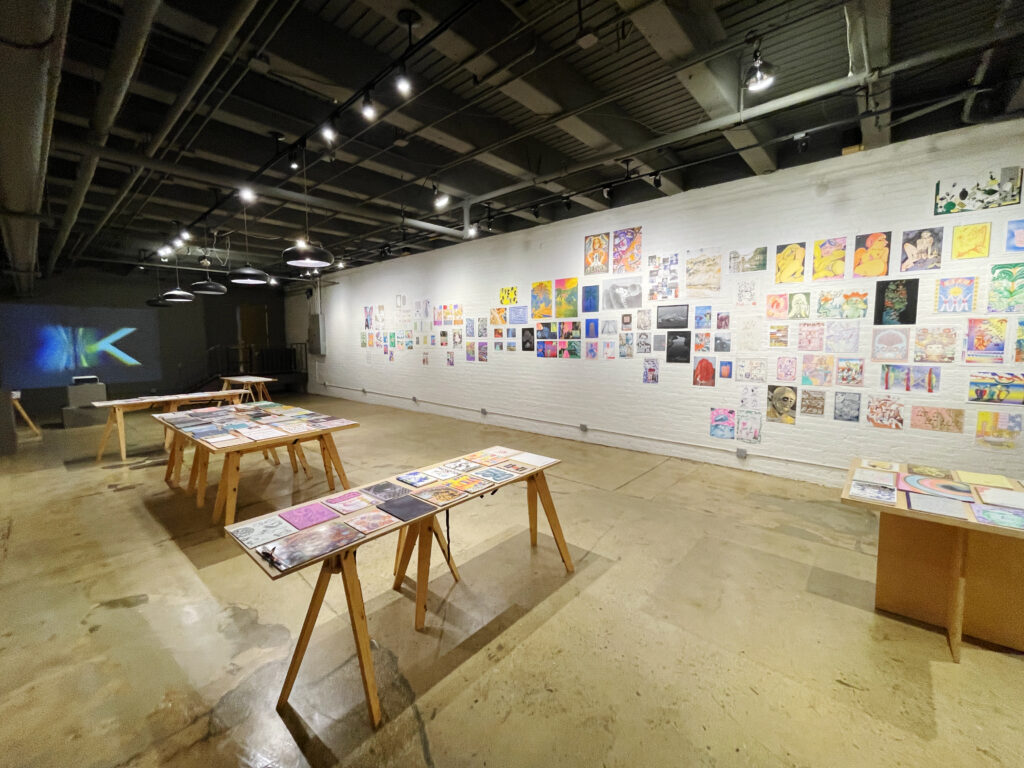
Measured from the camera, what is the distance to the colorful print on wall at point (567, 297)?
19.5 ft

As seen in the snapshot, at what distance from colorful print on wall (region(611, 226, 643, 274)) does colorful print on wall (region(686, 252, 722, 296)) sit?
2.16 feet

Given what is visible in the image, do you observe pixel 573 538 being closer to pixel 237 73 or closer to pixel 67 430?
pixel 237 73

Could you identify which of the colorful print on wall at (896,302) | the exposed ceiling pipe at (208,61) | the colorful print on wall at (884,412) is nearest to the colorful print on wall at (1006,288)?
the colorful print on wall at (896,302)

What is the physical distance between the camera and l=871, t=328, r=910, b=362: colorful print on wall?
373 cm

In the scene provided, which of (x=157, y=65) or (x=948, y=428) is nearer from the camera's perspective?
(x=157, y=65)

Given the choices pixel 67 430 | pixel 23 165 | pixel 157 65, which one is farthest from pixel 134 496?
pixel 67 430

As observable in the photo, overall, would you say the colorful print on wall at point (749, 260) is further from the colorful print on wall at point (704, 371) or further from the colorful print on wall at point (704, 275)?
the colorful print on wall at point (704, 371)

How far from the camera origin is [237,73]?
119 inches

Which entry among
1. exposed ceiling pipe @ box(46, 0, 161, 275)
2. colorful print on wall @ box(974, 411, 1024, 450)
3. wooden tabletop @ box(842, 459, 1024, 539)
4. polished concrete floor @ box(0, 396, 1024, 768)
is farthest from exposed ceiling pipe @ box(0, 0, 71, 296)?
colorful print on wall @ box(974, 411, 1024, 450)

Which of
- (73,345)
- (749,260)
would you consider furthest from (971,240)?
(73,345)

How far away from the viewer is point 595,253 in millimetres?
5719

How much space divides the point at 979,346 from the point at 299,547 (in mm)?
5204

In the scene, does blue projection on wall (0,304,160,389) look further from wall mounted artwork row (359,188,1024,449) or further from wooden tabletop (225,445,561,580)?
wooden tabletop (225,445,561,580)

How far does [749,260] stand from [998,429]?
2512 mm
